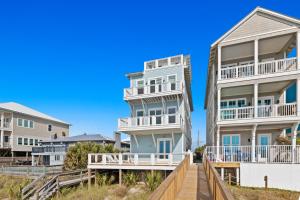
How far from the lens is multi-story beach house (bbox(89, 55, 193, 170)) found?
1844 centimetres

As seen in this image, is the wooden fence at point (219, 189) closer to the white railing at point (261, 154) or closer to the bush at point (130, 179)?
the white railing at point (261, 154)

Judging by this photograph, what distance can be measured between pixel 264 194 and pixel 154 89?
12.4 metres

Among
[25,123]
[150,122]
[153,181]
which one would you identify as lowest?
[153,181]

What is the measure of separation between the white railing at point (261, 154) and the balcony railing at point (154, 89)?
6.72 m

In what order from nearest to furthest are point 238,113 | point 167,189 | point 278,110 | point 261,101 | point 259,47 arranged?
point 167,189, point 278,110, point 238,113, point 259,47, point 261,101

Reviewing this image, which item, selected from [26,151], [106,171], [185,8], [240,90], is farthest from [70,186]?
[26,151]

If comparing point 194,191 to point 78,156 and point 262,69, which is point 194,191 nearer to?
point 262,69

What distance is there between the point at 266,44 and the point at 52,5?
20308mm

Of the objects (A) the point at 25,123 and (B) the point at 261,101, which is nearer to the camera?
(B) the point at 261,101

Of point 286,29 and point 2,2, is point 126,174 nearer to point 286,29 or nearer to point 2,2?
point 286,29

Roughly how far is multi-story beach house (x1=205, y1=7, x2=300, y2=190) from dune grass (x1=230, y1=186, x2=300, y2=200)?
90 centimetres

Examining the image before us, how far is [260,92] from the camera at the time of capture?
55.3 ft

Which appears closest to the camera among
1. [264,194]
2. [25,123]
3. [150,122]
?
[264,194]

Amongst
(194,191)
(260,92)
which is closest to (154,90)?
(260,92)
